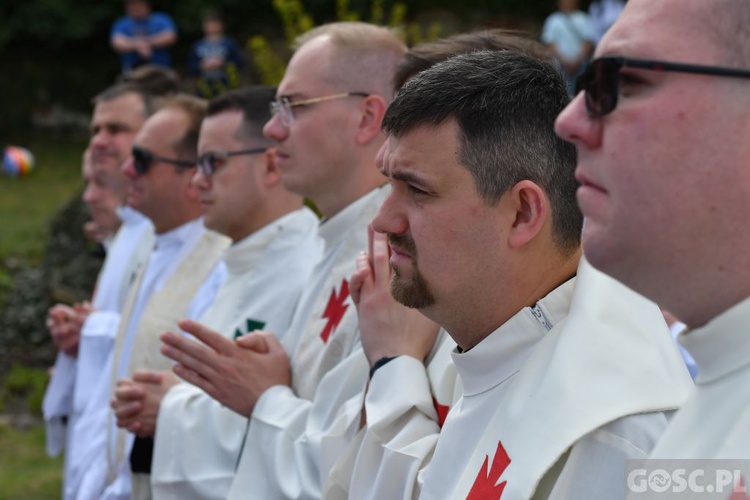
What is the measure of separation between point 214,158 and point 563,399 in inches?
113

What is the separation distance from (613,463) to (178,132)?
3.82 m

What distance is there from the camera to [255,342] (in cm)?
382

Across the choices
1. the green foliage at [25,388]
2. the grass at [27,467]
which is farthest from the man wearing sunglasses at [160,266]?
the green foliage at [25,388]

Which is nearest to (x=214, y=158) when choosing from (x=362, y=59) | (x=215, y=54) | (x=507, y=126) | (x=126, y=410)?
(x=362, y=59)

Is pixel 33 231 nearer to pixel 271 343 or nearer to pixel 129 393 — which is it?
pixel 129 393

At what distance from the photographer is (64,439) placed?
636cm

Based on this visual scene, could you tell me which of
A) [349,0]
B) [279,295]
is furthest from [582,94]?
[349,0]

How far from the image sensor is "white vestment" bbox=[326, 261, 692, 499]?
2084 millimetres

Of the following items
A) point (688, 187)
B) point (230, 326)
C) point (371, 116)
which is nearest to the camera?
point (688, 187)

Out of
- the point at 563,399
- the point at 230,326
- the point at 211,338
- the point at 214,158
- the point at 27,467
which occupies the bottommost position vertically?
the point at 27,467

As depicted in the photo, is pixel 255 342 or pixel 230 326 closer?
pixel 255 342

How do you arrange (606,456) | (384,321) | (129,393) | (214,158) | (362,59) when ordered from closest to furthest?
(606,456) → (384,321) → (362,59) → (129,393) → (214,158)

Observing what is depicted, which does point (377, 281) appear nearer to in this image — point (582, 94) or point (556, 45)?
point (582, 94)

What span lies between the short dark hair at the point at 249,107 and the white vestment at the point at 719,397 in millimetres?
3234
